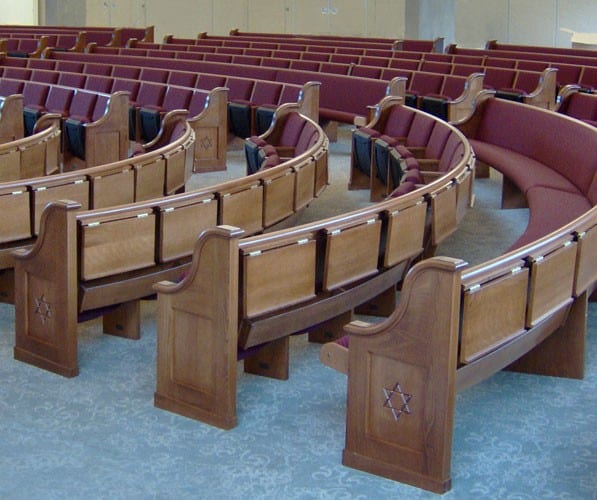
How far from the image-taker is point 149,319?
4.30m

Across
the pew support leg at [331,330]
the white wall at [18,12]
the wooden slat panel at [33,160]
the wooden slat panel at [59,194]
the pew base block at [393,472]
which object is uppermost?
the white wall at [18,12]

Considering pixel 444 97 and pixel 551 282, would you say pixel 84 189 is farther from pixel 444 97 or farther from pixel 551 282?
pixel 444 97

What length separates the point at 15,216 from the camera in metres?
4.26

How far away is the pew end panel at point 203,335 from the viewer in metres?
3.14

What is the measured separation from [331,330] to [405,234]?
0.48 m

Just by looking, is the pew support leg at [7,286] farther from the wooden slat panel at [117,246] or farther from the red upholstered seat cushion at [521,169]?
the red upholstered seat cushion at [521,169]

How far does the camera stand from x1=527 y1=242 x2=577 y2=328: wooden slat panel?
3105 millimetres

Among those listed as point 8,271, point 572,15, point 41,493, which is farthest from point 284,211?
point 572,15

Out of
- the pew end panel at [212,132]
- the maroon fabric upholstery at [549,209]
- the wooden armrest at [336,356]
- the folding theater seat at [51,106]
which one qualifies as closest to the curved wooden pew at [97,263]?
the wooden armrest at [336,356]

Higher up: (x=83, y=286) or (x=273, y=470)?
(x=83, y=286)

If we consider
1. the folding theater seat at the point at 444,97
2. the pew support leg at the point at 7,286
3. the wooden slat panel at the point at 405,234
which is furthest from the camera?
the folding theater seat at the point at 444,97

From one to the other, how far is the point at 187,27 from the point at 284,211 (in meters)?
13.3

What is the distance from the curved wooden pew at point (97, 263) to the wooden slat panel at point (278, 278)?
71 centimetres

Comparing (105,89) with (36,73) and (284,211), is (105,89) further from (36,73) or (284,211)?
(284,211)
